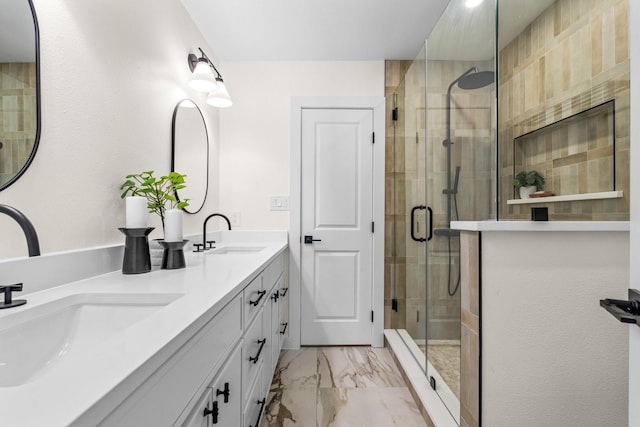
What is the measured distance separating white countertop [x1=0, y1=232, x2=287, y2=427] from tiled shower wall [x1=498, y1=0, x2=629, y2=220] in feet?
3.58

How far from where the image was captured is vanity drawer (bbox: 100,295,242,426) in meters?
0.47

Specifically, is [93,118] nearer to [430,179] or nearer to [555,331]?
[430,179]

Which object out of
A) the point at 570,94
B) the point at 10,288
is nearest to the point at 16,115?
the point at 10,288

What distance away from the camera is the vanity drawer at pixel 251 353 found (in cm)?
117

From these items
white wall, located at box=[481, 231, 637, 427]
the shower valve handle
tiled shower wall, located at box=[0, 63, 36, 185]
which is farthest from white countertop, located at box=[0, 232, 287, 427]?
the shower valve handle

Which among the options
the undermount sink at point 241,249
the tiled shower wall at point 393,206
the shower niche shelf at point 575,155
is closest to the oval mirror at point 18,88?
the undermount sink at point 241,249

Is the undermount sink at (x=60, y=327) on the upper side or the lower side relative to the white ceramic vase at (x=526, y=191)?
lower

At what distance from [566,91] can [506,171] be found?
70 cm

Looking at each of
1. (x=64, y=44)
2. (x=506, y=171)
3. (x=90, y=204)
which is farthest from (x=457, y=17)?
(x=90, y=204)

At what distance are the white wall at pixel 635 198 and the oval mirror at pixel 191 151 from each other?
1.76 m

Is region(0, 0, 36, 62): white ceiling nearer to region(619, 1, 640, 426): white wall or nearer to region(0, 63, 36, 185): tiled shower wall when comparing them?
region(0, 63, 36, 185): tiled shower wall

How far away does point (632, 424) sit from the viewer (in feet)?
1.92

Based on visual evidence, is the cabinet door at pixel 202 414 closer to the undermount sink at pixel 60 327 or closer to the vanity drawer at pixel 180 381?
the vanity drawer at pixel 180 381

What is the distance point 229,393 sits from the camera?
37.4 inches
